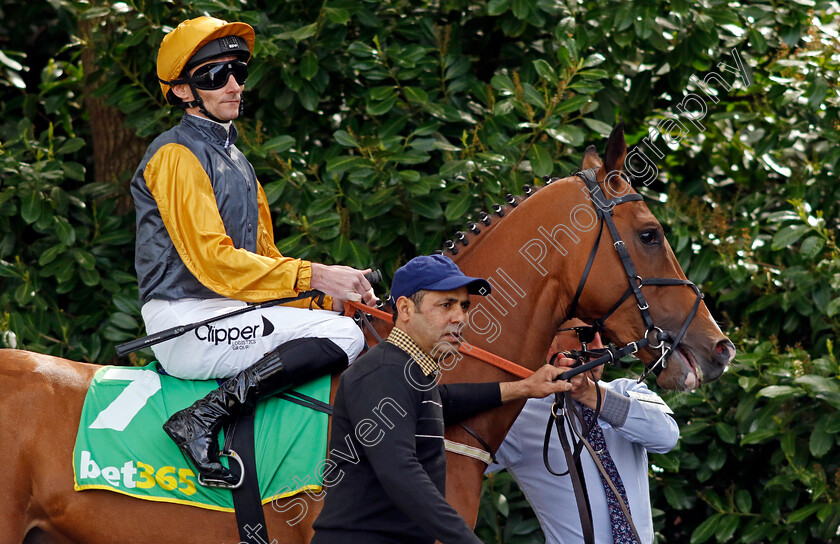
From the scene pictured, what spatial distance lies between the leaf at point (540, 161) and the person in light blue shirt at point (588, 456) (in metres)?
1.42

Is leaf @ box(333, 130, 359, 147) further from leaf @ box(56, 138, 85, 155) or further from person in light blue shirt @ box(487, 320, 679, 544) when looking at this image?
person in light blue shirt @ box(487, 320, 679, 544)

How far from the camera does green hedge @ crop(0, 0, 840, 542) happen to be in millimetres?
4887

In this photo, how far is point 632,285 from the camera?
3201 millimetres

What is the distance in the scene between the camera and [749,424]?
4.96 meters

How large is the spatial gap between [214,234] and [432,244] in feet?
6.72

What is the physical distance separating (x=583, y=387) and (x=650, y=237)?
616 mm

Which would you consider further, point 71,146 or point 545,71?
point 71,146

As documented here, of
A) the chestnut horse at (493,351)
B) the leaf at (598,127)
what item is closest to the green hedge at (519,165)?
the leaf at (598,127)

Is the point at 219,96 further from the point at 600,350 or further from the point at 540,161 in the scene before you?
the point at 540,161

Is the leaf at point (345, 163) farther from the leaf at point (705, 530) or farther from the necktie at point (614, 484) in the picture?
the leaf at point (705, 530)

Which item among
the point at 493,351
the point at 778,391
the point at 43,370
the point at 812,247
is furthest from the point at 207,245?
the point at 812,247

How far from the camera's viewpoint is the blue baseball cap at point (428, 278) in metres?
2.45

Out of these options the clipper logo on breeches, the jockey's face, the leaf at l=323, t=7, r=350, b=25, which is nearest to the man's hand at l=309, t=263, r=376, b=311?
the clipper logo on breeches

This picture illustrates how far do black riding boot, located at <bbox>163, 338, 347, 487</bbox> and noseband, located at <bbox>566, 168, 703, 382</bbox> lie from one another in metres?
0.98
